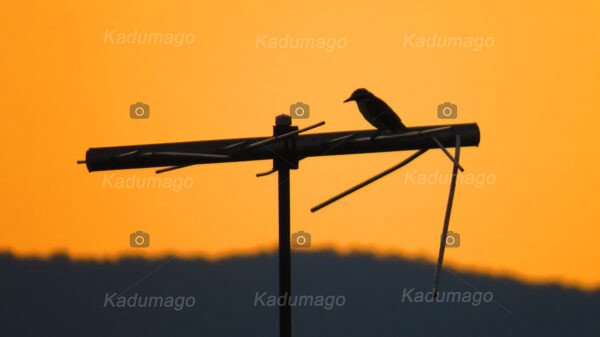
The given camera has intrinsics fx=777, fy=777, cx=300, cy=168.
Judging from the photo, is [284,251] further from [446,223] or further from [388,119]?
[388,119]

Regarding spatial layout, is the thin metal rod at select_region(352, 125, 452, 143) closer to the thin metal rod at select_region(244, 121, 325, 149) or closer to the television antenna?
the television antenna

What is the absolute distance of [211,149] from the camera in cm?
389

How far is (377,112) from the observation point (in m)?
4.26

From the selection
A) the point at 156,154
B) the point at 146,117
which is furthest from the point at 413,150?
the point at 146,117

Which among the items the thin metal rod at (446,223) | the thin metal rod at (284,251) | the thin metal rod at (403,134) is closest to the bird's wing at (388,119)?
the thin metal rod at (403,134)

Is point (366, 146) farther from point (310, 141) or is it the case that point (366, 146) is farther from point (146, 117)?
point (146, 117)

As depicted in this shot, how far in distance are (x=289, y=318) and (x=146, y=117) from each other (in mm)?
3350

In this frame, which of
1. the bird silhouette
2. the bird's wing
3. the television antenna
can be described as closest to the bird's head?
the bird silhouette

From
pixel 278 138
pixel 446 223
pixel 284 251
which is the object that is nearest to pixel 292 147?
pixel 278 138

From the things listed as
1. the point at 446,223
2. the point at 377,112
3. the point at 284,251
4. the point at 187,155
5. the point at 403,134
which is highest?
the point at 377,112

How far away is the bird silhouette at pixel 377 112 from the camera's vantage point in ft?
13.2

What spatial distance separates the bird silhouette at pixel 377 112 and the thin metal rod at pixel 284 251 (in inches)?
19.3

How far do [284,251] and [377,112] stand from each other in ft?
3.29

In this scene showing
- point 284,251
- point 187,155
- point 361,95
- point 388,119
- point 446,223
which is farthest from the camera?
point 361,95
